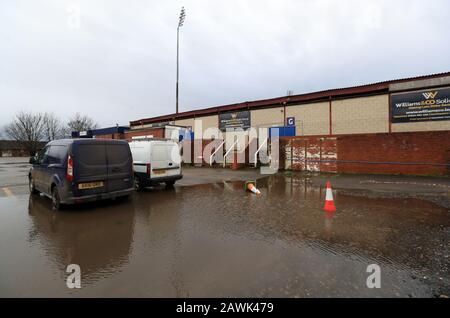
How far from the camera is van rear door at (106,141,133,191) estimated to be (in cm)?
643

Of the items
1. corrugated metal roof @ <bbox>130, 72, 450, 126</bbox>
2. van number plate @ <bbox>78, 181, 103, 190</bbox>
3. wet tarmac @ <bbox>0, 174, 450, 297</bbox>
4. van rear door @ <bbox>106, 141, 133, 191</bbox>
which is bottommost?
wet tarmac @ <bbox>0, 174, 450, 297</bbox>

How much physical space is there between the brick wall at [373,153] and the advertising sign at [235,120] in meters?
9.18

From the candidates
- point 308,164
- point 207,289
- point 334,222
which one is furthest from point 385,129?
point 207,289

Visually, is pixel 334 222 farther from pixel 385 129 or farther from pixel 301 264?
pixel 385 129

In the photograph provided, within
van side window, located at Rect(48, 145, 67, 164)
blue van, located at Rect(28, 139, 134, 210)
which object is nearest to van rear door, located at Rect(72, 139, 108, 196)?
blue van, located at Rect(28, 139, 134, 210)

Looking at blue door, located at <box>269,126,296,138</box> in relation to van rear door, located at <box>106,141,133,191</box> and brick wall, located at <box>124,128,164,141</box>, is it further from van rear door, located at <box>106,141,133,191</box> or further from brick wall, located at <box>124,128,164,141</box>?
van rear door, located at <box>106,141,133,191</box>

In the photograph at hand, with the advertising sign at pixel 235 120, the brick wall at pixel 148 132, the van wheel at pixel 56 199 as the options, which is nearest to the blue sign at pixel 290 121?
the advertising sign at pixel 235 120

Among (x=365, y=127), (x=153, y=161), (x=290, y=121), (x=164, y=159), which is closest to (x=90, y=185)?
(x=153, y=161)

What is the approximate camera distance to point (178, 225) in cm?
501

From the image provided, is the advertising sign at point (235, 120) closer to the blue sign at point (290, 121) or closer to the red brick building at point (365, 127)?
the red brick building at point (365, 127)

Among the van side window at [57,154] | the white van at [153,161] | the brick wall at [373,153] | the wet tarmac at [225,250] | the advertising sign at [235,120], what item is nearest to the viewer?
the wet tarmac at [225,250]

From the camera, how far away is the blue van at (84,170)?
228 inches

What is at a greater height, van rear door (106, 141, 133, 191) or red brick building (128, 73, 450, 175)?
red brick building (128, 73, 450, 175)

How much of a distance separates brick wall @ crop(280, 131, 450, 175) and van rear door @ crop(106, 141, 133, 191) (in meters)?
11.7
